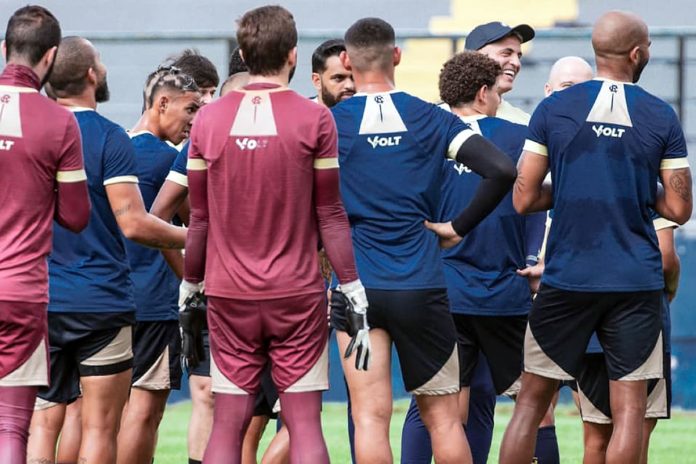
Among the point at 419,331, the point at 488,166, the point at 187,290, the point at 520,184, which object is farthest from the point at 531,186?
the point at 187,290

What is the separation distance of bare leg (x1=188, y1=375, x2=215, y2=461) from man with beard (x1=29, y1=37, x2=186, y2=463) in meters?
0.87

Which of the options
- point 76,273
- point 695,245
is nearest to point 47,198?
point 76,273

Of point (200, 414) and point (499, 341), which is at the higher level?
point (499, 341)

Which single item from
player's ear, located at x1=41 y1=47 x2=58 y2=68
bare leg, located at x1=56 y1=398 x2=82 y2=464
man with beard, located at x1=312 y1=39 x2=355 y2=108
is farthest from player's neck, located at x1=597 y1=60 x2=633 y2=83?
bare leg, located at x1=56 y1=398 x2=82 y2=464

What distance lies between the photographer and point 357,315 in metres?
5.20

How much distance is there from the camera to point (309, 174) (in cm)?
514

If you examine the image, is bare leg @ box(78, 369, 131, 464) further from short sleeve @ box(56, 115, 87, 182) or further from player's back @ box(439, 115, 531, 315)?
player's back @ box(439, 115, 531, 315)

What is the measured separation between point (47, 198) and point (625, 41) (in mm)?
2536

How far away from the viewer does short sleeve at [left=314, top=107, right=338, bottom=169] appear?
16.8ft

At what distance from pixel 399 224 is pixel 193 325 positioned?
943 mm

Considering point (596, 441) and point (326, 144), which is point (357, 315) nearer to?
point (326, 144)

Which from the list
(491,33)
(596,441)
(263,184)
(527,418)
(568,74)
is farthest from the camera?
(491,33)

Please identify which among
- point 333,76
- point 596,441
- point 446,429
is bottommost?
point 596,441

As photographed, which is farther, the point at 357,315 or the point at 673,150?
the point at 673,150
